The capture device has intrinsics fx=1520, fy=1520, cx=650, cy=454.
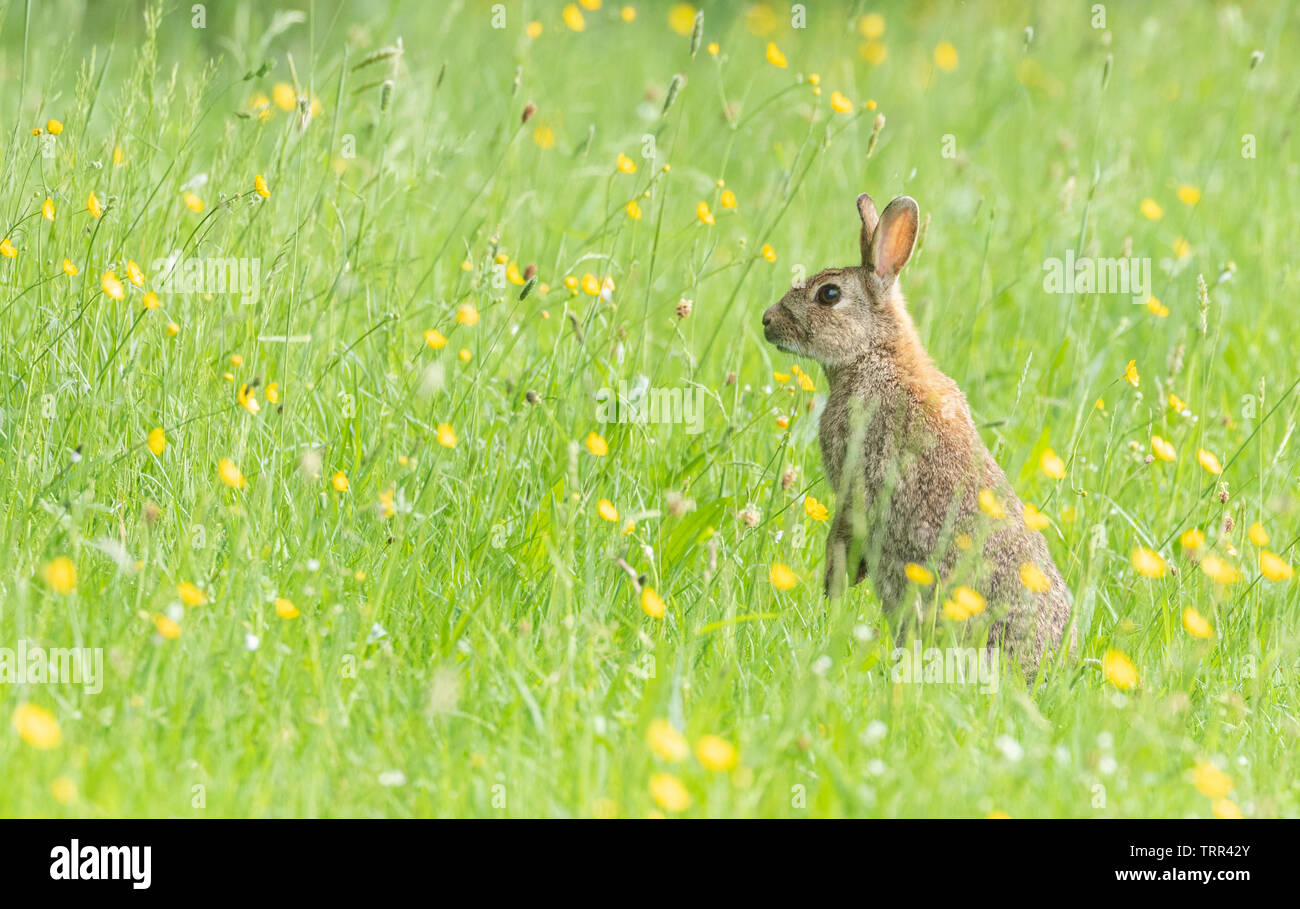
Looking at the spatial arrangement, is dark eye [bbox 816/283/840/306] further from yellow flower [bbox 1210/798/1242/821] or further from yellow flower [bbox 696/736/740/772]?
yellow flower [bbox 696/736/740/772]

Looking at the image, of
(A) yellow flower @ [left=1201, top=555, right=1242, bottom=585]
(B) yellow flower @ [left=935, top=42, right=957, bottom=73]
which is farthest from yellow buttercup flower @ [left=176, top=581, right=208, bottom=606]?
(B) yellow flower @ [left=935, top=42, right=957, bottom=73]

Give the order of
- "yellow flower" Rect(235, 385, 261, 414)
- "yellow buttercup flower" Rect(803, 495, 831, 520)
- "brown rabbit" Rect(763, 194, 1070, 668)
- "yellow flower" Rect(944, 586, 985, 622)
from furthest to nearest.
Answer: "yellow buttercup flower" Rect(803, 495, 831, 520)
"brown rabbit" Rect(763, 194, 1070, 668)
"yellow flower" Rect(235, 385, 261, 414)
"yellow flower" Rect(944, 586, 985, 622)

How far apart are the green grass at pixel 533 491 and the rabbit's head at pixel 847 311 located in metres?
0.23

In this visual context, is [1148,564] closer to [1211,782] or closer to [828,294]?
[1211,782]

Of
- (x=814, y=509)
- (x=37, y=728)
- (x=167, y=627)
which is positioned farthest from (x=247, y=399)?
(x=814, y=509)

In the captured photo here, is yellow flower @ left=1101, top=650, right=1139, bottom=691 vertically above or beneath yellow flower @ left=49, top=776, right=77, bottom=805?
above

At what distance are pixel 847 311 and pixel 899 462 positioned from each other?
2.10 feet

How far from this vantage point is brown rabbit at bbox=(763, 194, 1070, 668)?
177 inches

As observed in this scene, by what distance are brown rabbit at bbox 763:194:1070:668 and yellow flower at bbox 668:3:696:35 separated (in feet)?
15.0

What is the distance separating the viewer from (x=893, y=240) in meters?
5.14

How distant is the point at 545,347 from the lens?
578 centimetres

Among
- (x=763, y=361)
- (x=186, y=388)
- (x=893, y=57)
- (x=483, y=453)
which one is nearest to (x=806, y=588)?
(x=483, y=453)

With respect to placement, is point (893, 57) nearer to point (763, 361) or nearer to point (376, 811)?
point (763, 361)

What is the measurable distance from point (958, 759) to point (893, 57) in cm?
728
